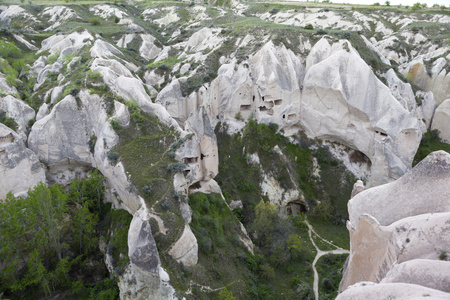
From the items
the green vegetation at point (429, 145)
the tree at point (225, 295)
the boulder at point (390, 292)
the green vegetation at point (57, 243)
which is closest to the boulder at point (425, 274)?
the boulder at point (390, 292)

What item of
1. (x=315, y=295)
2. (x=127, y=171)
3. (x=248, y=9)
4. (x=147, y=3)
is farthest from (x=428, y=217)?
(x=147, y=3)

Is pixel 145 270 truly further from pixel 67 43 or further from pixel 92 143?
pixel 67 43

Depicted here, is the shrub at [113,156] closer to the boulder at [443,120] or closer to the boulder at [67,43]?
the boulder at [67,43]

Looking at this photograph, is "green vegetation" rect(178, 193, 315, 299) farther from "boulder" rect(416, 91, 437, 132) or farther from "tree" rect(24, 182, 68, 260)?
"boulder" rect(416, 91, 437, 132)

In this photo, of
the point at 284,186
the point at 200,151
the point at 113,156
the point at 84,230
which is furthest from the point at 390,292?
the point at 284,186

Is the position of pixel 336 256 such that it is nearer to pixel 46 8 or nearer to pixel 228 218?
pixel 228 218
